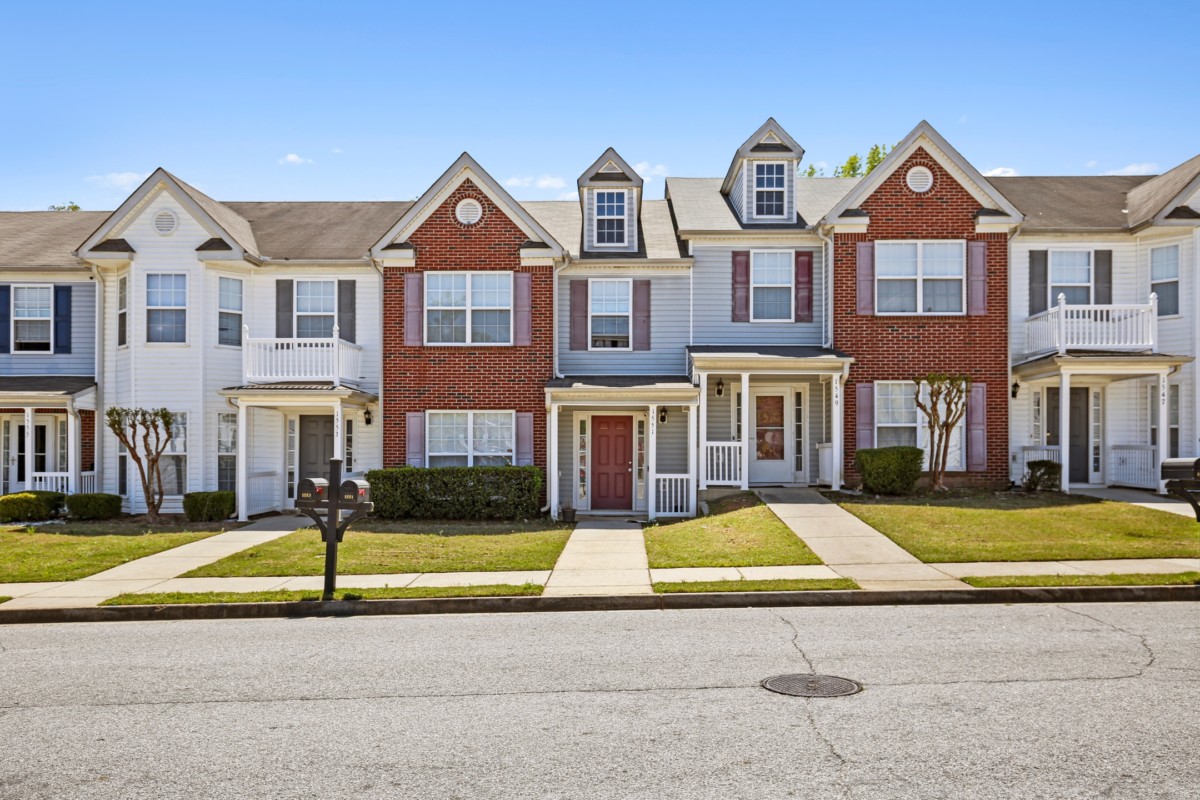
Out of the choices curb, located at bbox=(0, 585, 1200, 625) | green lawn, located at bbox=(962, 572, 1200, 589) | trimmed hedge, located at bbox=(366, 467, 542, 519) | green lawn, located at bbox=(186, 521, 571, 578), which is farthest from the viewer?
trimmed hedge, located at bbox=(366, 467, 542, 519)

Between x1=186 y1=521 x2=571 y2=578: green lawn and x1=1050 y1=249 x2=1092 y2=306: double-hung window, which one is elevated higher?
x1=1050 y1=249 x2=1092 y2=306: double-hung window

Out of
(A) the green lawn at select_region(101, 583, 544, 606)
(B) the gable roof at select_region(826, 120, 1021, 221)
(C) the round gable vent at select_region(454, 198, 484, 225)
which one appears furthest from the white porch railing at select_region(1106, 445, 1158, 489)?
(A) the green lawn at select_region(101, 583, 544, 606)

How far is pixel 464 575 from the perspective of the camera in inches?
489

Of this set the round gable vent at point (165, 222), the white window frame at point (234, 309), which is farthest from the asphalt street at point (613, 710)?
the round gable vent at point (165, 222)

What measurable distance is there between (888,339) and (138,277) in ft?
54.6

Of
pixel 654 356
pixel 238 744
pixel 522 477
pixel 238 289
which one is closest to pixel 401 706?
pixel 238 744

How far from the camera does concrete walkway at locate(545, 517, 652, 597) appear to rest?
11.4 meters

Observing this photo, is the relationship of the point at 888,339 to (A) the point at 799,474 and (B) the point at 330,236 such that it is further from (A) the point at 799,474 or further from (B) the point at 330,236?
(B) the point at 330,236

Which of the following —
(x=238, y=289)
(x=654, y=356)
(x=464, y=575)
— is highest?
(x=238, y=289)

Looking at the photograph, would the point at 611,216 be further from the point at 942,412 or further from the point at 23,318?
the point at 23,318

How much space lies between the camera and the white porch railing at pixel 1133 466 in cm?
2025

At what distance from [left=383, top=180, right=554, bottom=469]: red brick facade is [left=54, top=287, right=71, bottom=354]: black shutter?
7.69 meters

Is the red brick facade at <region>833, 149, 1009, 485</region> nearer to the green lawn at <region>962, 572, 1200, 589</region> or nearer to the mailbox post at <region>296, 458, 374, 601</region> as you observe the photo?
the green lawn at <region>962, 572, 1200, 589</region>

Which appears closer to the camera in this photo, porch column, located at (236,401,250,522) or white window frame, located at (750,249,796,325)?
porch column, located at (236,401,250,522)
